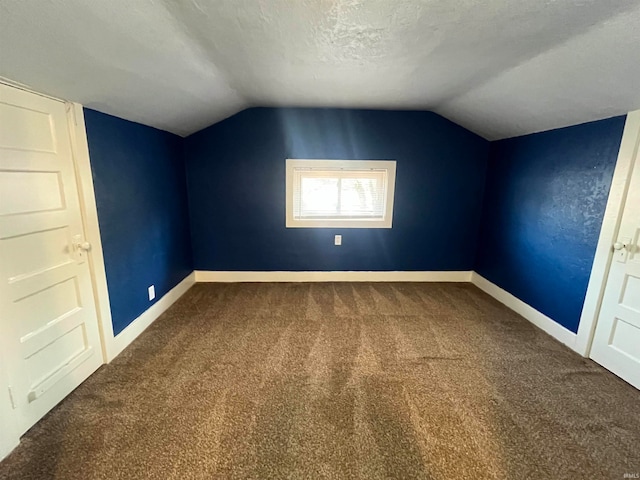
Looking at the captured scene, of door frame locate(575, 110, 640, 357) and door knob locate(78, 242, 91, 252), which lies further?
door frame locate(575, 110, 640, 357)

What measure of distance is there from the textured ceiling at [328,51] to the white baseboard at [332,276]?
6.28 ft

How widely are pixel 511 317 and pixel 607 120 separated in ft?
5.94

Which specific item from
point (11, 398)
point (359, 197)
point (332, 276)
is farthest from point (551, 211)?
point (11, 398)

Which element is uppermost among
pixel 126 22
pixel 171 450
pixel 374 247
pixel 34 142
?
pixel 126 22

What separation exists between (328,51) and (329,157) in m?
1.65

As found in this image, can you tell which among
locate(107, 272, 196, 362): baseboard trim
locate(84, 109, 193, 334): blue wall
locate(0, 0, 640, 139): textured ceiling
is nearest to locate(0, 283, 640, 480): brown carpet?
locate(107, 272, 196, 362): baseboard trim

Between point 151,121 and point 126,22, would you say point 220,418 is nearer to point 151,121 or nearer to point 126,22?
point 126,22

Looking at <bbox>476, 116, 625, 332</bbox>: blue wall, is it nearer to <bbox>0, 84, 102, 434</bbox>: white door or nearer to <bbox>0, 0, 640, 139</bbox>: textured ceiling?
<bbox>0, 0, 640, 139</bbox>: textured ceiling

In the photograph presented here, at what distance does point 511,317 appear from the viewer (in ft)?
9.66

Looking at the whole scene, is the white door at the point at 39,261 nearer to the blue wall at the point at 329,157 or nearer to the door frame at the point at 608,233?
the blue wall at the point at 329,157

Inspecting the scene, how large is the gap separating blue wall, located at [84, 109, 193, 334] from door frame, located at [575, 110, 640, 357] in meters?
3.56

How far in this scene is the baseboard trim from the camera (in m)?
2.26

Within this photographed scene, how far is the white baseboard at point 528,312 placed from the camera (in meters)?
2.47

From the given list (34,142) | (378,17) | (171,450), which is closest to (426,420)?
(171,450)
